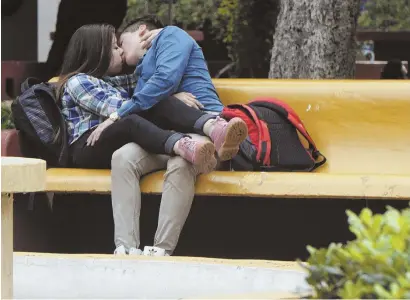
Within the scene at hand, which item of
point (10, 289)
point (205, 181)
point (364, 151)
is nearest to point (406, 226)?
point (10, 289)

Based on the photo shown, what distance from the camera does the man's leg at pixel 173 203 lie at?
15.6 feet

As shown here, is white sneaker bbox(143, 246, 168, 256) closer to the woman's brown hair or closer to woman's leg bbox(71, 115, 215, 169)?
woman's leg bbox(71, 115, 215, 169)

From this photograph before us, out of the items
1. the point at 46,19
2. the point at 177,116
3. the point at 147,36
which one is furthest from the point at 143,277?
the point at 46,19

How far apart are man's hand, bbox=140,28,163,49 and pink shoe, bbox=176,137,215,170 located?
86cm

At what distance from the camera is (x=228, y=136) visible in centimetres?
476

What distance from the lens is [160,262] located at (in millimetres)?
3930

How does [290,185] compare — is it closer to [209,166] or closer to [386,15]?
[209,166]

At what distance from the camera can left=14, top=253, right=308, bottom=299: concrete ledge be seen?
375 centimetres

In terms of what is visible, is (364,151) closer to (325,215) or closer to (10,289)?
(325,215)

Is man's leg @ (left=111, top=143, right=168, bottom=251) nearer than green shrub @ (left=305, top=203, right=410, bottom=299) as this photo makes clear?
No

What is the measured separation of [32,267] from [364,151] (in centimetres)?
222

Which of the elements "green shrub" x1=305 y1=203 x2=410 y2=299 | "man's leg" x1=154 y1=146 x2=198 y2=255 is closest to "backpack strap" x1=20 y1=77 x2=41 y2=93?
"man's leg" x1=154 y1=146 x2=198 y2=255

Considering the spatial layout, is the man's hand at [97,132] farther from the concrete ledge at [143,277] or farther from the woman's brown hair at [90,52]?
the concrete ledge at [143,277]

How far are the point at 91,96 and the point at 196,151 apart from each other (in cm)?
75
